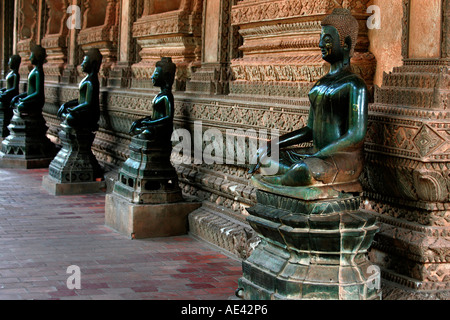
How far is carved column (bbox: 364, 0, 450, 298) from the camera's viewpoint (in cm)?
441

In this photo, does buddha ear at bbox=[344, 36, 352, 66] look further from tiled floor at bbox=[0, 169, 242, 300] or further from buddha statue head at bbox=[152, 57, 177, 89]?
buddha statue head at bbox=[152, 57, 177, 89]

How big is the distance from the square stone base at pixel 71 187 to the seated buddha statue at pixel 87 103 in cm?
79

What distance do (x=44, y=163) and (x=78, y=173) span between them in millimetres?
2563

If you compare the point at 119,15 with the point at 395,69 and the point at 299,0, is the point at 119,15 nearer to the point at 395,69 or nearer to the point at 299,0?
the point at 299,0

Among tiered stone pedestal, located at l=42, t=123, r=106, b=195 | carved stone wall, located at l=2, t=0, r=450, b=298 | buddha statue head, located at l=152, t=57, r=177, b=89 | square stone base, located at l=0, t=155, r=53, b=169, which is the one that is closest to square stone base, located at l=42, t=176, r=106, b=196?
tiered stone pedestal, located at l=42, t=123, r=106, b=195

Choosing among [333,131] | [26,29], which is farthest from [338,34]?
[26,29]

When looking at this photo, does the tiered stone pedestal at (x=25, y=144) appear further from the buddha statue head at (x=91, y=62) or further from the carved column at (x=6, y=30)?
the carved column at (x=6, y=30)

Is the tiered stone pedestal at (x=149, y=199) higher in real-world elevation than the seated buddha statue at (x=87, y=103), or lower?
lower

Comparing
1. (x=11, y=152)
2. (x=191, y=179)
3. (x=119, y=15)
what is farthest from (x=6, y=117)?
(x=191, y=179)

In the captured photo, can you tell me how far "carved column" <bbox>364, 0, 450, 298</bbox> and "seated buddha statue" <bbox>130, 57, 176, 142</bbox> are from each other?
280cm

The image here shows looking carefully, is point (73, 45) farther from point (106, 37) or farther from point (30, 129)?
point (30, 129)

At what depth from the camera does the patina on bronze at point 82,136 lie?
932cm

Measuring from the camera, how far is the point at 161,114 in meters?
7.23

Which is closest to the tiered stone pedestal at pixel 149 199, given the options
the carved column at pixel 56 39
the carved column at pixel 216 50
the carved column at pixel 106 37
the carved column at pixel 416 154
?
the carved column at pixel 216 50
